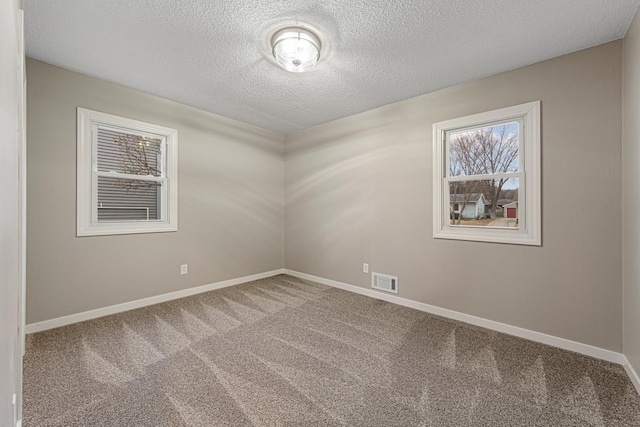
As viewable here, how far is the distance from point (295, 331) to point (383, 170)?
2.16 metres

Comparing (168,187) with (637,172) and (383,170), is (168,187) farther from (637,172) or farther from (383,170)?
(637,172)

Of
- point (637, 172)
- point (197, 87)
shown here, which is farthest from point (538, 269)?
point (197, 87)

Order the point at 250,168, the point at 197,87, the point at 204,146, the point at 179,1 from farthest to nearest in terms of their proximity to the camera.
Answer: the point at 250,168
the point at 204,146
the point at 197,87
the point at 179,1

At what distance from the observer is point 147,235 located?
3248 mm

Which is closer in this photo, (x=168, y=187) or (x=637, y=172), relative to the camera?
(x=637, y=172)

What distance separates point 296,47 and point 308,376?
2.46 metres

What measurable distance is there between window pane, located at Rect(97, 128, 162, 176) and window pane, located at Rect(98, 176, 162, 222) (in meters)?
0.13

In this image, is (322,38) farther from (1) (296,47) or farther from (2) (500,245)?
(2) (500,245)

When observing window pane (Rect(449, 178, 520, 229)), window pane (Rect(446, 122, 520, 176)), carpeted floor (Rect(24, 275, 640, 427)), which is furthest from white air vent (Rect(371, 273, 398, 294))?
window pane (Rect(446, 122, 520, 176))

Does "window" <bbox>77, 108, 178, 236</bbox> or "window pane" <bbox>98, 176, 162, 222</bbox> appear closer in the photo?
"window" <bbox>77, 108, 178, 236</bbox>

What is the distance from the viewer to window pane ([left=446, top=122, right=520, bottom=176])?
8.87 ft

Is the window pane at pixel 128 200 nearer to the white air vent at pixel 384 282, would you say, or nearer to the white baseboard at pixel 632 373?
the white air vent at pixel 384 282

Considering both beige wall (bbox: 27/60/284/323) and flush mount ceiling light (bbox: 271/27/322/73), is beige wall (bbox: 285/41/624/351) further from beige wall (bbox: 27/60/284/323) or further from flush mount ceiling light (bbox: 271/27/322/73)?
flush mount ceiling light (bbox: 271/27/322/73)

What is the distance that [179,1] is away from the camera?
1825 mm
